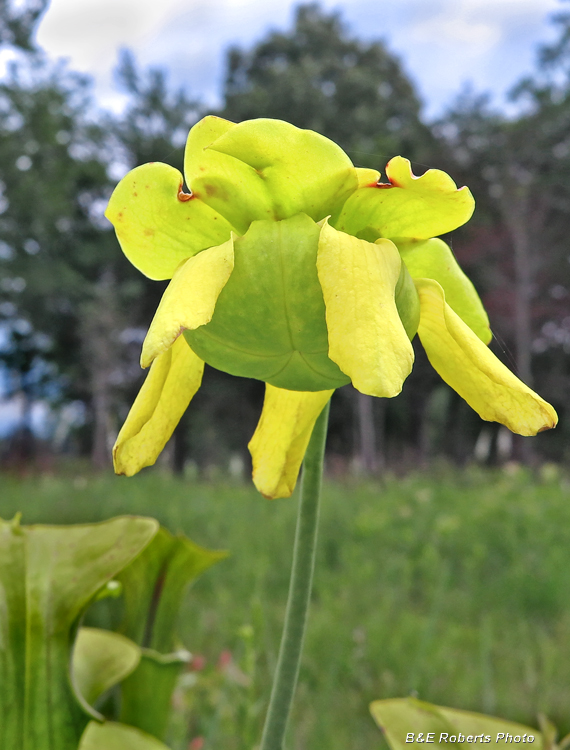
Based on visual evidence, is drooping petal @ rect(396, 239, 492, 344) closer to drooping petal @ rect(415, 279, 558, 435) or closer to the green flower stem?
drooping petal @ rect(415, 279, 558, 435)

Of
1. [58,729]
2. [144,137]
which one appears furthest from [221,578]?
[144,137]

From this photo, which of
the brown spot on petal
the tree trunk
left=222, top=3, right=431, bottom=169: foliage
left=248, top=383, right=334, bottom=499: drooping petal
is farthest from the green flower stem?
the tree trunk

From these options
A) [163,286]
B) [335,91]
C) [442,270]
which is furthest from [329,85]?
[442,270]

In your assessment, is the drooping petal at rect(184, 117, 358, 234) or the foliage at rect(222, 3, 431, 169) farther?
the foliage at rect(222, 3, 431, 169)

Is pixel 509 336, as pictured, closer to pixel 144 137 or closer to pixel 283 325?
pixel 144 137

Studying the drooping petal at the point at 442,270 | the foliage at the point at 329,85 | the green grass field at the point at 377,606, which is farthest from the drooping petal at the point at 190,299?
the foliage at the point at 329,85
